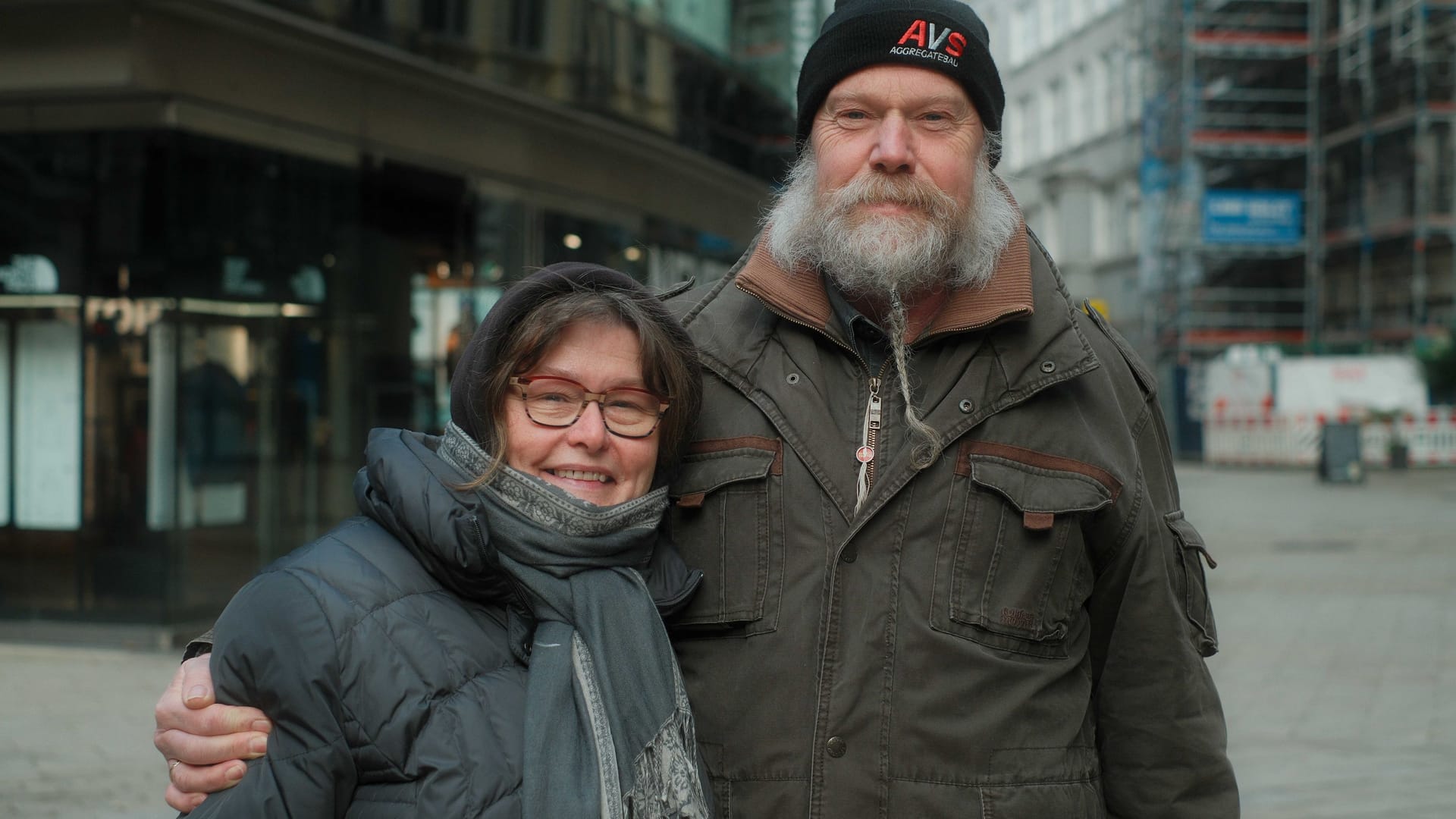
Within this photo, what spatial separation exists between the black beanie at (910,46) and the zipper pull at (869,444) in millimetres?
563

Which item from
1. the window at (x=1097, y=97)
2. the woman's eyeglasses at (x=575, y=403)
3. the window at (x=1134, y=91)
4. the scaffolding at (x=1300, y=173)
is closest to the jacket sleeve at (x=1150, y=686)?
the woman's eyeglasses at (x=575, y=403)

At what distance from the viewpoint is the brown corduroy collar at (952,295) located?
8.45 feet

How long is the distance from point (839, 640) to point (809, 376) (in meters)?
0.47

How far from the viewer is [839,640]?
2451 millimetres

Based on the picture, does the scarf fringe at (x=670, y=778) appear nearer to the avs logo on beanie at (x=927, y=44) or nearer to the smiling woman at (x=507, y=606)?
the smiling woman at (x=507, y=606)

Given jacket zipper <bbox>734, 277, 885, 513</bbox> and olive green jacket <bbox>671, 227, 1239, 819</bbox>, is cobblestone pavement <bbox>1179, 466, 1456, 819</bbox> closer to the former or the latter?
olive green jacket <bbox>671, 227, 1239, 819</bbox>

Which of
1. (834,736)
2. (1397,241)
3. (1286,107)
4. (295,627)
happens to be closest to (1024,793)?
(834,736)

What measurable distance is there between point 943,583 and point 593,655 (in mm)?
633

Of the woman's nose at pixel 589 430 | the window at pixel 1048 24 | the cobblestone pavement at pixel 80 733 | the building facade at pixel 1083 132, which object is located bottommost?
the cobblestone pavement at pixel 80 733

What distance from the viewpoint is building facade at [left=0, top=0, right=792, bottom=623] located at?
31.2ft

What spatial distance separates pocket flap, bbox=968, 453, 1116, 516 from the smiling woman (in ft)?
1.69

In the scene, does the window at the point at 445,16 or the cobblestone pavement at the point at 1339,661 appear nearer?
the cobblestone pavement at the point at 1339,661

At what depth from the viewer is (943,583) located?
246cm

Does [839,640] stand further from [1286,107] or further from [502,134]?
[1286,107]
